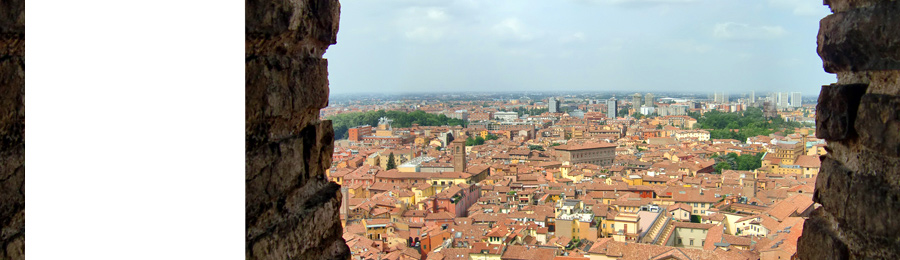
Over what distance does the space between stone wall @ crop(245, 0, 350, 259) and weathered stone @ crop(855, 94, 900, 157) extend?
521mm

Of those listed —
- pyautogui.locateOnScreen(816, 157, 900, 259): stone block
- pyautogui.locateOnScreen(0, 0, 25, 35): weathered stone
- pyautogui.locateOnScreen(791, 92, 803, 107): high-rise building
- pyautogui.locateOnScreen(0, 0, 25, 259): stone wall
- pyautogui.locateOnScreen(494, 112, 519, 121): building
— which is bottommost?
pyautogui.locateOnScreen(494, 112, 519, 121): building

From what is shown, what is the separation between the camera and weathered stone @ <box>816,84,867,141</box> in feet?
2.25

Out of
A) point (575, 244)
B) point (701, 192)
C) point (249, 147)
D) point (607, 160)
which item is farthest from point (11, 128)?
point (607, 160)

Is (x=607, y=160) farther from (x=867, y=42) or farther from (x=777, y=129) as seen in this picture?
(x=867, y=42)

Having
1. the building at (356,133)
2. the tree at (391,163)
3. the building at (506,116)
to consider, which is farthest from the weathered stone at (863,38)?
the building at (506,116)

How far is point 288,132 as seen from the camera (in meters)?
0.65

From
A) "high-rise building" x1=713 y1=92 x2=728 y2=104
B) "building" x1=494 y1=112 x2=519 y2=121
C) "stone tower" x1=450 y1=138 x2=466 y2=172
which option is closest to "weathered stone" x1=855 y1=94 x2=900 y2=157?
"stone tower" x1=450 y1=138 x2=466 y2=172

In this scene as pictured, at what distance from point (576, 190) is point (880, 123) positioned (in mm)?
15219

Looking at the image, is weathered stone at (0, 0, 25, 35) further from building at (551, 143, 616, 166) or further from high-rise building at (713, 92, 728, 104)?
high-rise building at (713, 92, 728, 104)

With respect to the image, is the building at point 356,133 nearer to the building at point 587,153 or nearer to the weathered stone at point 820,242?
the building at point 587,153

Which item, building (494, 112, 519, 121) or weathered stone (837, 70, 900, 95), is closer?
weathered stone (837, 70, 900, 95)

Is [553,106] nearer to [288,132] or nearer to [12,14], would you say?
[288,132]

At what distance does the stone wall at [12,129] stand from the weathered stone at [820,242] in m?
0.71

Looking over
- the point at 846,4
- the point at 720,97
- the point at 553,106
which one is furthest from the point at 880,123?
the point at 720,97
